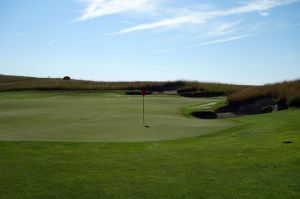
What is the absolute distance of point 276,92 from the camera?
29328mm

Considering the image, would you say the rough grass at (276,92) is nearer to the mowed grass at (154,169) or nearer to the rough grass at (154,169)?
the mowed grass at (154,169)

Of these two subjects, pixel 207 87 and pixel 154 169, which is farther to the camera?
pixel 207 87

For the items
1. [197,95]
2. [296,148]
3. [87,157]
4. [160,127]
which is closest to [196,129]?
[160,127]

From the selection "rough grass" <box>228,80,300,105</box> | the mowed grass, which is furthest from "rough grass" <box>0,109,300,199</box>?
"rough grass" <box>228,80,300,105</box>

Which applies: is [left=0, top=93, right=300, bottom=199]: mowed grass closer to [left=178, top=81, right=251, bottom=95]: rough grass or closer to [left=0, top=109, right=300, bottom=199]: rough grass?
[left=0, top=109, right=300, bottom=199]: rough grass

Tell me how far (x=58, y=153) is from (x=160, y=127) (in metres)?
7.59

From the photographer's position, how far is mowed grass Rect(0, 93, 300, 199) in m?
7.49

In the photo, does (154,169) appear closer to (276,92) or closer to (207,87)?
(276,92)

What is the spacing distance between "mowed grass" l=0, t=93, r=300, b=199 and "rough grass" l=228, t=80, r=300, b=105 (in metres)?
13.1

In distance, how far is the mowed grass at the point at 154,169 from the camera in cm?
749

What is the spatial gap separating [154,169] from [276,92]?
71.1 ft

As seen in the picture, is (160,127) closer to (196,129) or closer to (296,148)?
(196,129)

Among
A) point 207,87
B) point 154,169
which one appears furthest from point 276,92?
point 154,169

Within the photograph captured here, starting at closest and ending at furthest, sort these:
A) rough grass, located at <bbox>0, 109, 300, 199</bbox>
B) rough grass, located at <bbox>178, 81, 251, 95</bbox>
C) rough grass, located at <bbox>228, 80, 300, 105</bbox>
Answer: rough grass, located at <bbox>0, 109, 300, 199</bbox>, rough grass, located at <bbox>228, 80, 300, 105</bbox>, rough grass, located at <bbox>178, 81, 251, 95</bbox>
